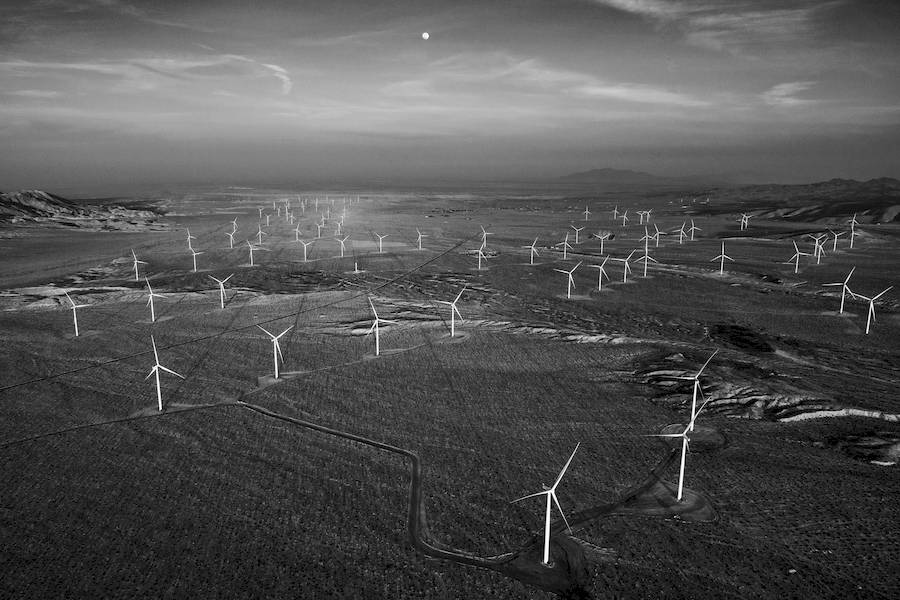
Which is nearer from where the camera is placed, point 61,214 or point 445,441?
point 445,441

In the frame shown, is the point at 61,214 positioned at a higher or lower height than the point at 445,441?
higher

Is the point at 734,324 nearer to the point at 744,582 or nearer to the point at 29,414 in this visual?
the point at 744,582

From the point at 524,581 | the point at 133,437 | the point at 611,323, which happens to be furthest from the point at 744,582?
the point at 611,323

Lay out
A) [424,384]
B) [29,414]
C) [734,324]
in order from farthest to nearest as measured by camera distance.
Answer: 1. [734,324]
2. [424,384]
3. [29,414]

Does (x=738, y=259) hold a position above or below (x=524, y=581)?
above

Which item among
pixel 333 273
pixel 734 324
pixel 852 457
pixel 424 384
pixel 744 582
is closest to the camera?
pixel 744 582
